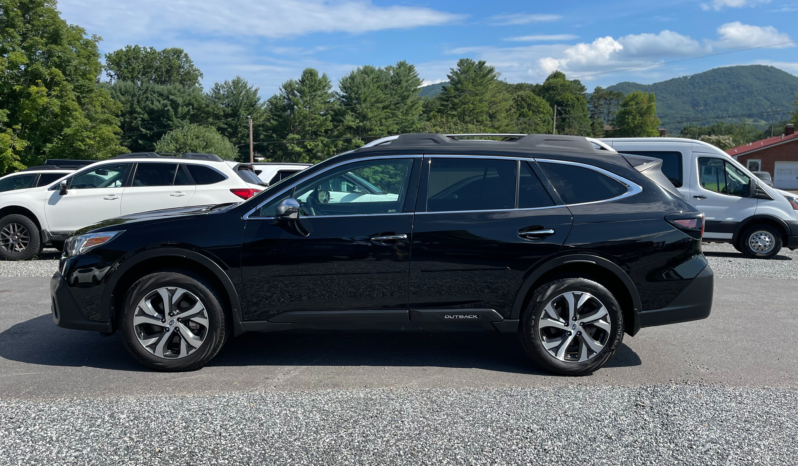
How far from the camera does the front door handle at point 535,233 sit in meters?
4.51

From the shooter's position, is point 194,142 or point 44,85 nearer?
point 44,85

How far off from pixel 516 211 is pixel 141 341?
298 cm

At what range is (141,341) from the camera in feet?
15.0

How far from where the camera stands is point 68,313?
4.64m

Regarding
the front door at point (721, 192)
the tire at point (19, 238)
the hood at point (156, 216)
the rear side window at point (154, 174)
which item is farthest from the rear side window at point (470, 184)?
the tire at point (19, 238)

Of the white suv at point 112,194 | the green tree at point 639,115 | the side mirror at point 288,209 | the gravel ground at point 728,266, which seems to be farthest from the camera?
the green tree at point 639,115

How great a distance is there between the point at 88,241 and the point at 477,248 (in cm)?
295

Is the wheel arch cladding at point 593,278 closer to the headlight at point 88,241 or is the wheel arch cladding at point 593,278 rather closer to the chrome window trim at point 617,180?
the chrome window trim at point 617,180

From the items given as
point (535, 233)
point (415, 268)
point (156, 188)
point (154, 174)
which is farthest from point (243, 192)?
point (535, 233)

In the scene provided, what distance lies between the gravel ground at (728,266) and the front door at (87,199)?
0.77m

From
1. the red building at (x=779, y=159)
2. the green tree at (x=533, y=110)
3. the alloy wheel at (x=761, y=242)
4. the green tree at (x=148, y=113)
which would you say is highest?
the green tree at (x=533, y=110)

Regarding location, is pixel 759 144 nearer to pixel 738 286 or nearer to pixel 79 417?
pixel 738 286

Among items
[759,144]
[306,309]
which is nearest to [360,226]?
[306,309]

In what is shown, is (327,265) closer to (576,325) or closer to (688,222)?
(576,325)
